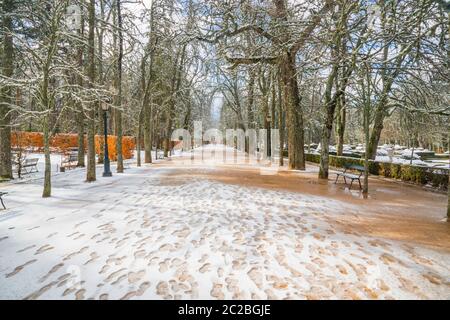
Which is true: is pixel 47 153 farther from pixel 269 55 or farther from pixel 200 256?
pixel 269 55

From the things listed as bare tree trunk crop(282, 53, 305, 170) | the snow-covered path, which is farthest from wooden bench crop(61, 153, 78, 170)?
bare tree trunk crop(282, 53, 305, 170)

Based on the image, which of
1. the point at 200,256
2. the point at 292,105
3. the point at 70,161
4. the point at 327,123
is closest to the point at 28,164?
the point at 70,161

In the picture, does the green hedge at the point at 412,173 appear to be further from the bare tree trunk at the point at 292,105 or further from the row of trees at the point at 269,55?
the bare tree trunk at the point at 292,105

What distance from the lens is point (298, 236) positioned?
510 cm

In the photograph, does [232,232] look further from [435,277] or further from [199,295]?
[435,277]

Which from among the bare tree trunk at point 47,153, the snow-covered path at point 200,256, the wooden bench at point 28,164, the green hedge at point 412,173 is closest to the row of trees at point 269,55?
the bare tree trunk at point 47,153

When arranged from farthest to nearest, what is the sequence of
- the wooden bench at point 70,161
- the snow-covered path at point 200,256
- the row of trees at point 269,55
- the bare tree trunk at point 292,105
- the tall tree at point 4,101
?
the wooden bench at point 70,161
the bare tree trunk at point 292,105
the tall tree at point 4,101
the row of trees at point 269,55
the snow-covered path at point 200,256

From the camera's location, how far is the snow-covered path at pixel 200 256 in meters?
3.25

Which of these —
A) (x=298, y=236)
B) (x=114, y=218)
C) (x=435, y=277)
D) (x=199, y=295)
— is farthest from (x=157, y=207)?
(x=435, y=277)

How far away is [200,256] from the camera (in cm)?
416

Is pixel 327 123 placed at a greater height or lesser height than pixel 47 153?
greater

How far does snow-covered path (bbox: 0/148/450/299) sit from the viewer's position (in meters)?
3.25

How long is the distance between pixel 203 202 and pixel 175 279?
4.30 m

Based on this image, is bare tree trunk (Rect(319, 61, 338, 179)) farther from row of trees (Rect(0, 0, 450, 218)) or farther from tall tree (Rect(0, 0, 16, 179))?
tall tree (Rect(0, 0, 16, 179))
